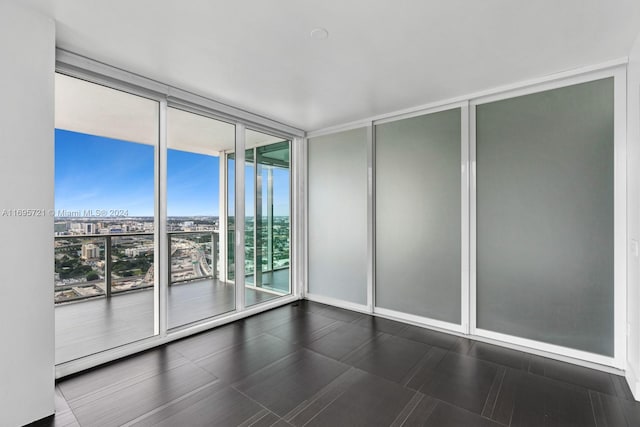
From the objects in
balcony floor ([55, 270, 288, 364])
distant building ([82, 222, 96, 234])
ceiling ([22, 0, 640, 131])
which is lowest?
balcony floor ([55, 270, 288, 364])

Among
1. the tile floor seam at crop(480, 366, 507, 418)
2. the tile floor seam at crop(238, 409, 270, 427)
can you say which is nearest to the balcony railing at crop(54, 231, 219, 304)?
the tile floor seam at crop(238, 409, 270, 427)

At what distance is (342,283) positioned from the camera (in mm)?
4602

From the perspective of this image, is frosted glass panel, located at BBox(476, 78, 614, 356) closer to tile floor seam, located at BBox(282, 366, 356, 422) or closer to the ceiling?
the ceiling

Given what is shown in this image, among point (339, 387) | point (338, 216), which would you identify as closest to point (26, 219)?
point (339, 387)

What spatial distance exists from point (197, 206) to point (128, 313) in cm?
172

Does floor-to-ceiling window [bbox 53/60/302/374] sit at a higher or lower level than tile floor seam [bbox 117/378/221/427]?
higher

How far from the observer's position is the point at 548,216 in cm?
297

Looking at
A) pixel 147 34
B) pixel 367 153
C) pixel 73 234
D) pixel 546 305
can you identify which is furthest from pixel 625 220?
pixel 73 234

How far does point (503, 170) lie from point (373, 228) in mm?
1746

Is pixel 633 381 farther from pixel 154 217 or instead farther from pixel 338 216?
pixel 154 217

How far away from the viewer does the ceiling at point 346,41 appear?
199 centimetres

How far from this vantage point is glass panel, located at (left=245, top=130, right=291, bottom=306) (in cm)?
438

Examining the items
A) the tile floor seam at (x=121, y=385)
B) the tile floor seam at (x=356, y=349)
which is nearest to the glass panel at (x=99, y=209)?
the tile floor seam at (x=121, y=385)

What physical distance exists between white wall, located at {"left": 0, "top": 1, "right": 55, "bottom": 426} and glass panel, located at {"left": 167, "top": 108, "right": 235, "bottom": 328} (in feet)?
4.61
